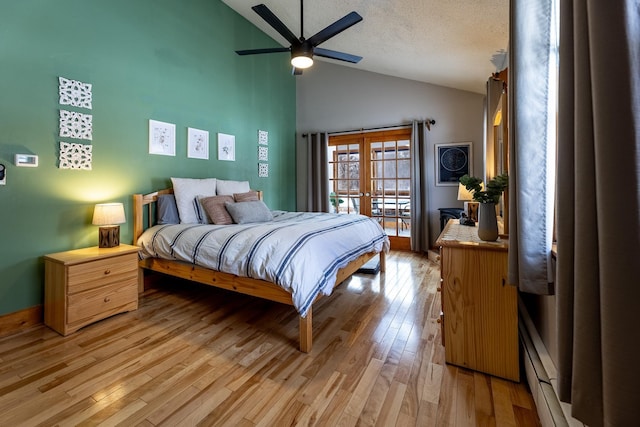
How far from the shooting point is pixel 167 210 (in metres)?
3.14

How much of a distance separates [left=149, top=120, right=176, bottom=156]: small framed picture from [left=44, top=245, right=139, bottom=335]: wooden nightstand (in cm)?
128

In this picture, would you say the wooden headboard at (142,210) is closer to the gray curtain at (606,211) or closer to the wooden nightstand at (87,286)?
the wooden nightstand at (87,286)

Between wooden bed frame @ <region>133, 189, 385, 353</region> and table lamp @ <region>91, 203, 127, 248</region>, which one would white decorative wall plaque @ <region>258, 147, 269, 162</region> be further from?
table lamp @ <region>91, 203, 127, 248</region>

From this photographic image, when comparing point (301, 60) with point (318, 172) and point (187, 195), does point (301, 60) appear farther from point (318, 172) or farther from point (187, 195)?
point (318, 172)

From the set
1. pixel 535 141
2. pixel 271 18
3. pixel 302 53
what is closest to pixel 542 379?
pixel 535 141

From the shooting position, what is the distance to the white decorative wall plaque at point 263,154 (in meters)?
4.78

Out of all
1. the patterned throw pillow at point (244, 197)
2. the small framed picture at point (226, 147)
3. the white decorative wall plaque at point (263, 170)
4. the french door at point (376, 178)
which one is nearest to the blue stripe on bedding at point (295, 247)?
the patterned throw pillow at point (244, 197)

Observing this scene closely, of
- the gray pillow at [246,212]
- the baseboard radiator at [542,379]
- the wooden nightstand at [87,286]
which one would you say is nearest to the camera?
the baseboard radiator at [542,379]

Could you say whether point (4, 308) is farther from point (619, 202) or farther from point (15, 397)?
point (619, 202)

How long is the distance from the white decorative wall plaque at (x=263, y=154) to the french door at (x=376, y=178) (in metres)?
1.30

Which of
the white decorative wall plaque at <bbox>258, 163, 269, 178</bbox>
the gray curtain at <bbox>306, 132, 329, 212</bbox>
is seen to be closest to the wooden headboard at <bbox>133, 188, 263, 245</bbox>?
the white decorative wall plaque at <bbox>258, 163, 269, 178</bbox>

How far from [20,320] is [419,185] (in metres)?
4.81

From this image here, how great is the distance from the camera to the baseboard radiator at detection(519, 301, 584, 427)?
1089 millimetres

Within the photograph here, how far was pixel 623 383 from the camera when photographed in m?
0.60
